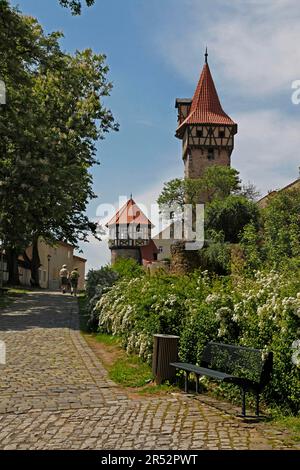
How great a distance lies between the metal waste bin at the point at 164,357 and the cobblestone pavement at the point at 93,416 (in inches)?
26.5

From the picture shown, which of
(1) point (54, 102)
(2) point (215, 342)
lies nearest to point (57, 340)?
(2) point (215, 342)

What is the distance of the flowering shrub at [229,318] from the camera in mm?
6168

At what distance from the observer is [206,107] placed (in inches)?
2247

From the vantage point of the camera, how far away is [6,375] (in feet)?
27.9

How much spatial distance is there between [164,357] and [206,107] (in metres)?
51.6

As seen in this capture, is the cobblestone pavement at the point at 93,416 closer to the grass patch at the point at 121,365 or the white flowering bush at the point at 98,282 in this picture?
the grass patch at the point at 121,365

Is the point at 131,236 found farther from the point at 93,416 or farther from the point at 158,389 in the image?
the point at 93,416

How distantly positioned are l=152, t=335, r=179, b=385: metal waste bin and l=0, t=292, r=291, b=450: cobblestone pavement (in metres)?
0.67

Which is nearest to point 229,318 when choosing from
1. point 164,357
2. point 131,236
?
point 164,357

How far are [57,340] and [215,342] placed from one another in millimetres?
5837

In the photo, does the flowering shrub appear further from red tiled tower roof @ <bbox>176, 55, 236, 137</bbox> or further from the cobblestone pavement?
red tiled tower roof @ <bbox>176, 55, 236, 137</bbox>

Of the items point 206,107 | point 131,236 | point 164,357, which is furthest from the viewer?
point 206,107

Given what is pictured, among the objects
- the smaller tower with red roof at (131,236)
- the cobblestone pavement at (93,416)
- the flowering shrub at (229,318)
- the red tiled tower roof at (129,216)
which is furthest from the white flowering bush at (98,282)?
the red tiled tower roof at (129,216)
